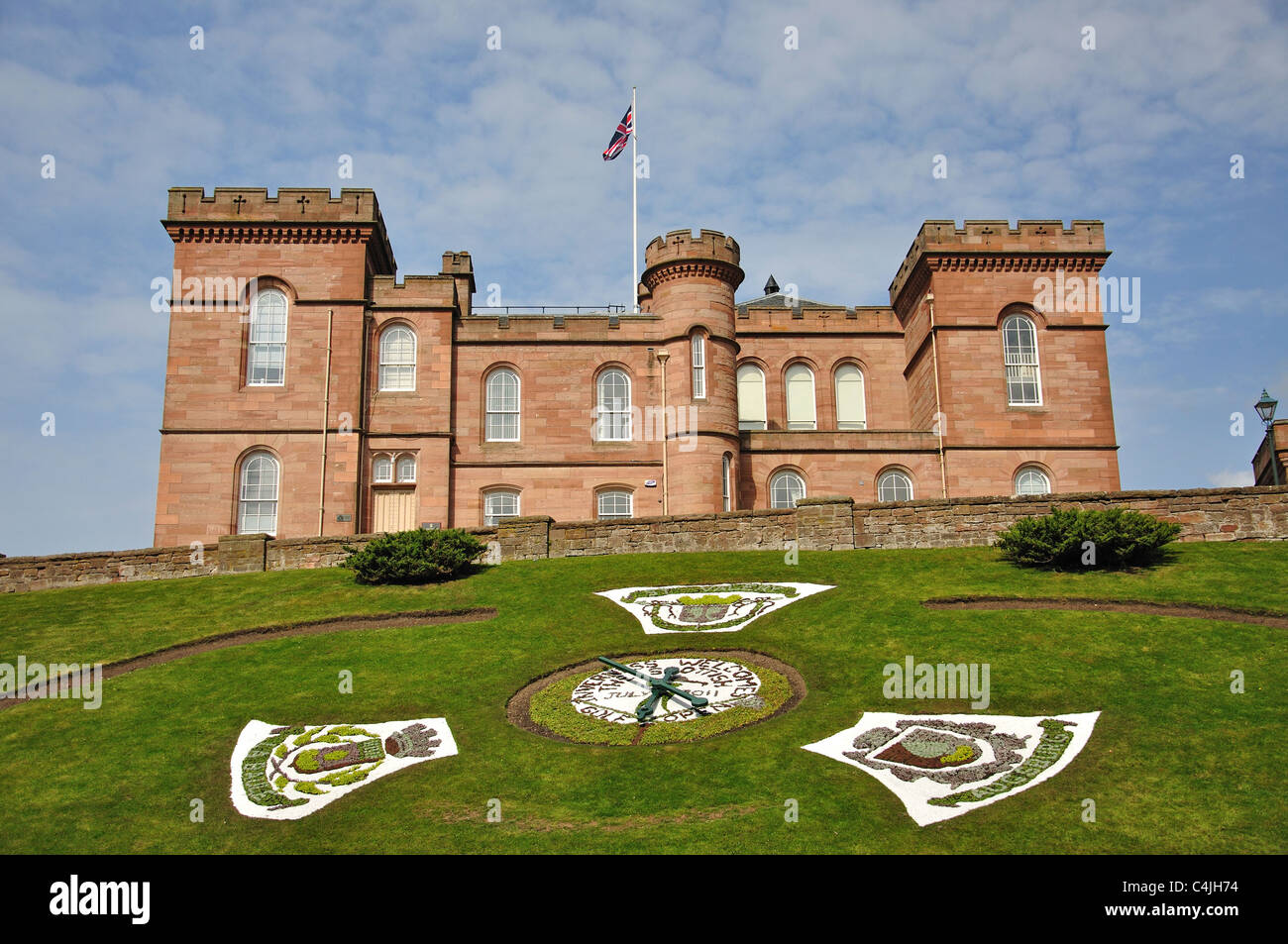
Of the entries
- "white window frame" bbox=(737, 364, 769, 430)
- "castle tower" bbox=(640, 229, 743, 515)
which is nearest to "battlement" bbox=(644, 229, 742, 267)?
"castle tower" bbox=(640, 229, 743, 515)

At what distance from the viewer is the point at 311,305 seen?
120 feet

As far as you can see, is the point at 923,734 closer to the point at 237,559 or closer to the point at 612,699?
the point at 612,699

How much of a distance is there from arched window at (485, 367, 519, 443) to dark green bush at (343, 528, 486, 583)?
10645 millimetres

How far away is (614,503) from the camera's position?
122 ft

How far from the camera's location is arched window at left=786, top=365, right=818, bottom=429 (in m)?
40.9

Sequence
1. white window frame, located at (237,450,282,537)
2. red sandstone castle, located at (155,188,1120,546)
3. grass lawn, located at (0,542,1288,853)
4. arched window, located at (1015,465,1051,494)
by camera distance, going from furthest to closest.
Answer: arched window, located at (1015,465,1051,494)
red sandstone castle, located at (155,188,1120,546)
white window frame, located at (237,450,282,537)
grass lawn, located at (0,542,1288,853)

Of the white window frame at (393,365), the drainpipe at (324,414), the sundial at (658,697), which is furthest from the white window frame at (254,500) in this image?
the sundial at (658,697)

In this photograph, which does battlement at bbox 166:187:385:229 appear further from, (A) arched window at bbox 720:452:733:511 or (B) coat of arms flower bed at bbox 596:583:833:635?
(B) coat of arms flower bed at bbox 596:583:833:635

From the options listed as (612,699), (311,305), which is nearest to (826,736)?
(612,699)

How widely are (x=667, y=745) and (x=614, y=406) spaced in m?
23.6

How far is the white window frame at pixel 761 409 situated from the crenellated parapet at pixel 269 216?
15228mm

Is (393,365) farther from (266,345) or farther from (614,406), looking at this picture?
(614,406)

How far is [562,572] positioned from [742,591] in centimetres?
522

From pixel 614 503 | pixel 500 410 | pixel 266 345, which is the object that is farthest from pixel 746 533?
pixel 266 345
